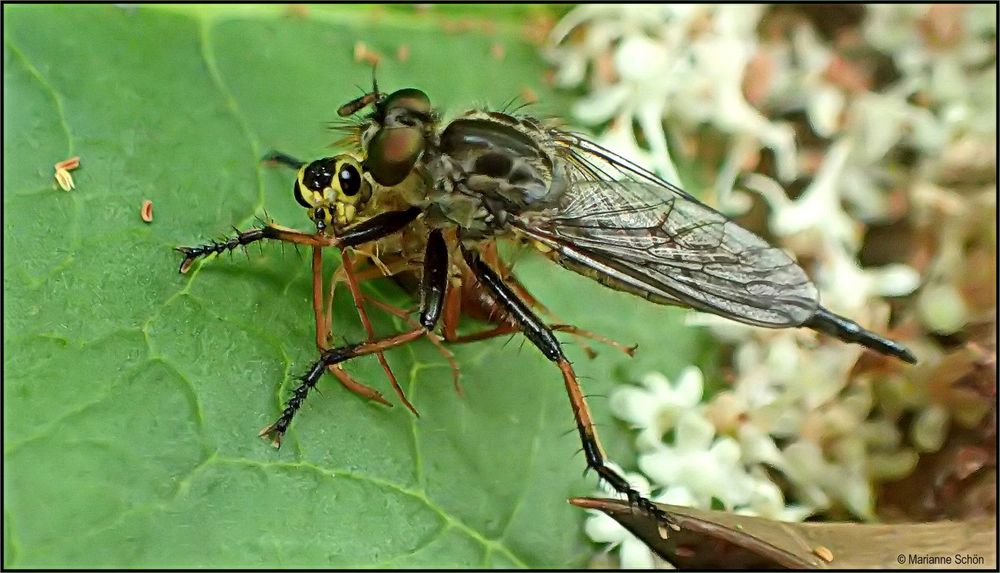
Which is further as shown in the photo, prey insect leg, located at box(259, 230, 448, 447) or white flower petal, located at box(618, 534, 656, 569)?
white flower petal, located at box(618, 534, 656, 569)

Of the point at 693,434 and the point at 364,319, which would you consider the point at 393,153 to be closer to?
the point at 364,319

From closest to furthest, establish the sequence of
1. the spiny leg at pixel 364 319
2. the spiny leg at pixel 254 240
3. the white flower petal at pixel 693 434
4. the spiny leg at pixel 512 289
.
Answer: the spiny leg at pixel 254 240 → the spiny leg at pixel 364 319 → the spiny leg at pixel 512 289 → the white flower petal at pixel 693 434

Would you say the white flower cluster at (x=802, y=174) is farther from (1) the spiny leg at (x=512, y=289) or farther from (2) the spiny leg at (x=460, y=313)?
(2) the spiny leg at (x=460, y=313)

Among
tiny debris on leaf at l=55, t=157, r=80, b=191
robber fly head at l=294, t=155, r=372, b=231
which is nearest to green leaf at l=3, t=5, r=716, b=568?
tiny debris on leaf at l=55, t=157, r=80, b=191

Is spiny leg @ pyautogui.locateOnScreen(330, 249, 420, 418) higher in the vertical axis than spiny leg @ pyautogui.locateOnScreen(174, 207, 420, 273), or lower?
lower

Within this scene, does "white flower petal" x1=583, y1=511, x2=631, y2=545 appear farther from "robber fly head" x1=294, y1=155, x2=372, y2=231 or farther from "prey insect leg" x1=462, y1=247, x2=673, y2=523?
"robber fly head" x1=294, y1=155, x2=372, y2=231

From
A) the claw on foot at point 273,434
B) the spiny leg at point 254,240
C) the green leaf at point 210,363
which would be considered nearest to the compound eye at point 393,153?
the spiny leg at point 254,240

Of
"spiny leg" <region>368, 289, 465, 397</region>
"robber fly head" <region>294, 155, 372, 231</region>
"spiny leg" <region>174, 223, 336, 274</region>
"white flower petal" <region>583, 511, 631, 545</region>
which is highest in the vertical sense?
"robber fly head" <region>294, 155, 372, 231</region>
